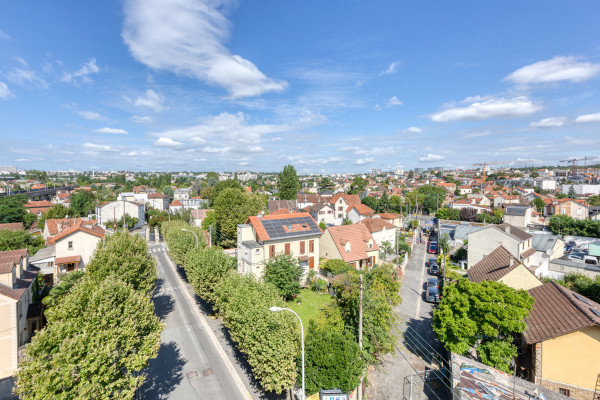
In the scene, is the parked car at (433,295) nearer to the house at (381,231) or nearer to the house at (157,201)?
the house at (381,231)

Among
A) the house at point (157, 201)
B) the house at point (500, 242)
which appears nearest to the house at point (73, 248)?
the house at point (500, 242)

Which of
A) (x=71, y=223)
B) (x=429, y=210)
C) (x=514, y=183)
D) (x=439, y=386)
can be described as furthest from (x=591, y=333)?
(x=514, y=183)

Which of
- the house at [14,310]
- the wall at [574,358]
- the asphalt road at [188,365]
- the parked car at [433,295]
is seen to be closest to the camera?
the wall at [574,358]

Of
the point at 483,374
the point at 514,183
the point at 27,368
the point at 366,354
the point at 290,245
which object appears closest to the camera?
the point at 27,368

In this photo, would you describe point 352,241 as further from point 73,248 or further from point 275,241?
point 73,248

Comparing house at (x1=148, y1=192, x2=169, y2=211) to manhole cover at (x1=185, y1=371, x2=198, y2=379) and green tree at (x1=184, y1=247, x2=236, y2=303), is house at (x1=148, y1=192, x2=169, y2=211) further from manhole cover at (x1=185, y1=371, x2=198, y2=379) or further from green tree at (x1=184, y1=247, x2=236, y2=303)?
manhole cover at (x1=185, y1=371, x2=198, y2=379)

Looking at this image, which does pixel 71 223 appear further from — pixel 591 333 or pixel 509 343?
pixel 591 333

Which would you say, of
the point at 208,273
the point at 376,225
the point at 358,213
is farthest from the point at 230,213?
the point at 358,213
